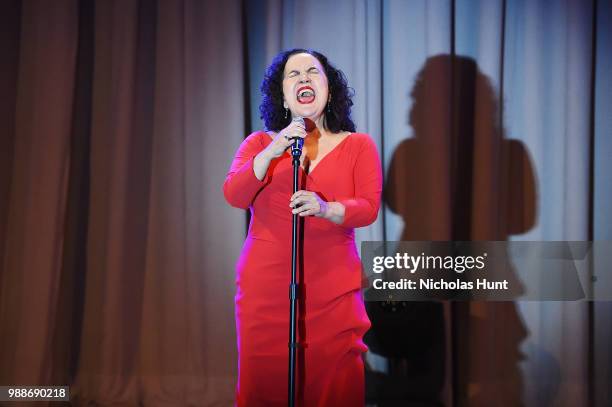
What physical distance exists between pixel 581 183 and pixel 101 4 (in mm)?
2868

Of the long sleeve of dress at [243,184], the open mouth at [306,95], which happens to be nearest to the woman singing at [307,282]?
the long sleeve of dress at [243,184]

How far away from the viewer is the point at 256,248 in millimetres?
1915

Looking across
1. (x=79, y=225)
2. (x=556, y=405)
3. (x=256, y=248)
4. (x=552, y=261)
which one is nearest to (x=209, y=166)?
(x=79, y=225)

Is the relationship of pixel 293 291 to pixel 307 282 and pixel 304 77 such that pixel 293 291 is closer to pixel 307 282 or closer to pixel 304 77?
pixel 307 282

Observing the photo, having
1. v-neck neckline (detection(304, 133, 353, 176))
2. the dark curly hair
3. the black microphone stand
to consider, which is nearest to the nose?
the dark curly hair

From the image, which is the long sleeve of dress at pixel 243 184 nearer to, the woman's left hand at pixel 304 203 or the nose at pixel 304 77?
the woman's left hand at pixel 304 203

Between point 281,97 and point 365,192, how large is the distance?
54cm

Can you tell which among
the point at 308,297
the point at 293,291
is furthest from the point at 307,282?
the point at 293,291

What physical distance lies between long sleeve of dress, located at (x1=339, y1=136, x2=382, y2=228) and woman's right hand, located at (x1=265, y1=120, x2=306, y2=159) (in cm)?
26

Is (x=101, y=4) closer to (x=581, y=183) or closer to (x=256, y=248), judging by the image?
(x=256, y=248)

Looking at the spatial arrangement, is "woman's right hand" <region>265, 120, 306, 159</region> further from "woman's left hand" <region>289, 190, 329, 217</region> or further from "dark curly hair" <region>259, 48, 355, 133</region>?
"dark curly hair" <region>259, 48, 355, 133</region>

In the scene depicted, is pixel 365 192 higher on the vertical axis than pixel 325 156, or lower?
lower

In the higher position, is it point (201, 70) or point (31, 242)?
point (201, 70)

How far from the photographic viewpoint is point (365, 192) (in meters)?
1.88
